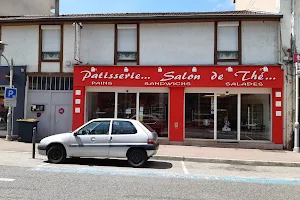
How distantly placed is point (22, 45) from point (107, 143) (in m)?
9.18

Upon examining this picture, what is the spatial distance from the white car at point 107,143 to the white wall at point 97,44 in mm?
5872

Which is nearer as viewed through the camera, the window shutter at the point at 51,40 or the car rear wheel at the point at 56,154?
the car rear wheel at the point at 56,154

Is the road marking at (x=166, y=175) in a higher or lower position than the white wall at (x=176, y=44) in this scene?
lower

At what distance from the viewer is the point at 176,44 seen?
45.1 feet

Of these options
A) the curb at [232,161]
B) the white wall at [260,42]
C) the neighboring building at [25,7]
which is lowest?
the curb at [232,161]

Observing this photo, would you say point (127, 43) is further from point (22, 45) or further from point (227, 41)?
point (22, 45)

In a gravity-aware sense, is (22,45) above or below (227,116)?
above

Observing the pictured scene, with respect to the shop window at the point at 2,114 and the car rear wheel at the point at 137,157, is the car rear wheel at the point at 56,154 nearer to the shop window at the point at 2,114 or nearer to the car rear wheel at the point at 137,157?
the car rear wheel at the point at 137,157

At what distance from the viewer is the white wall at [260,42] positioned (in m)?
13.2

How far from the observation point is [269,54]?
519 inches

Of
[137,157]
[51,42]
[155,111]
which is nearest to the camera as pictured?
[137,157]

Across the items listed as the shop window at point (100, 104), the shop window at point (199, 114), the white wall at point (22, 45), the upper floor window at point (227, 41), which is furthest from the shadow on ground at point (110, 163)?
the white wall at point (22, 45)

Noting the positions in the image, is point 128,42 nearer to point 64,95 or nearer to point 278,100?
point 64,95

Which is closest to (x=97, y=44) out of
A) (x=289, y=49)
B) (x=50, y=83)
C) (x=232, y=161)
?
(x=50, y=83)
